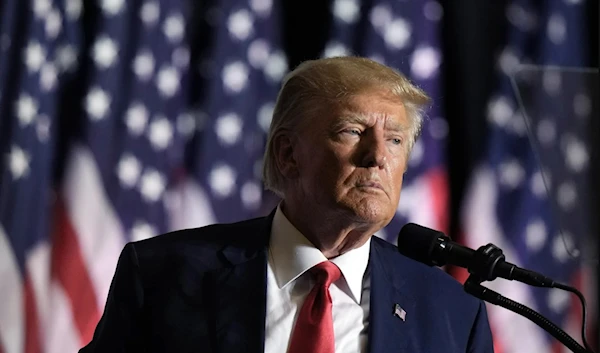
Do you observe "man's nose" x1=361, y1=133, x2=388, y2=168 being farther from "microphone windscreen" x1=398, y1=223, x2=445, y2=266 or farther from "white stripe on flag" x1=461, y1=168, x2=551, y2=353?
"white stripe on flag" x1=461, y1=168, x2=551, y2=353

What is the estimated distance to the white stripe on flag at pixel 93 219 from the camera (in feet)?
8.44

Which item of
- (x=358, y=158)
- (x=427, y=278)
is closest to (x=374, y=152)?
(x=358, y=158)

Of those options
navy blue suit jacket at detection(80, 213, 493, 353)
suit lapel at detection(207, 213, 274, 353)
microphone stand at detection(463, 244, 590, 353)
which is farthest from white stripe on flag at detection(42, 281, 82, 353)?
microphone stand at detection(463, 244, 590, 353)

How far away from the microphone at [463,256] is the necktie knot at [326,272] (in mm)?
327

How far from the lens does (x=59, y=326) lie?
2.53 metres

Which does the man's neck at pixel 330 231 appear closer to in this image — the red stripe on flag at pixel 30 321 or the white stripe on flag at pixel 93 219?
the white stripe on flag at pixel 93 219

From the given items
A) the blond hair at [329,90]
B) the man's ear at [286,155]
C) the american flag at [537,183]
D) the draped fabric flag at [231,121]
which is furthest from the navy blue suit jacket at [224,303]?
the american flag at [537,183]

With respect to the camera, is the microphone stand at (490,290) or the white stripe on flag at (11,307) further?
the white stripe on flag at (11,307)

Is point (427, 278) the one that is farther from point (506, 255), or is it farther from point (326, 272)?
point (506, 255)

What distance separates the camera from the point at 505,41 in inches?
111

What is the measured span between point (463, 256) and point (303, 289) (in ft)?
1.64

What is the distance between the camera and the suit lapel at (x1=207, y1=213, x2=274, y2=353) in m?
1.72

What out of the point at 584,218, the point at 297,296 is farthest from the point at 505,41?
the point at 297,296

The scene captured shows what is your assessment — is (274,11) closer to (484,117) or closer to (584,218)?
(484,117)
